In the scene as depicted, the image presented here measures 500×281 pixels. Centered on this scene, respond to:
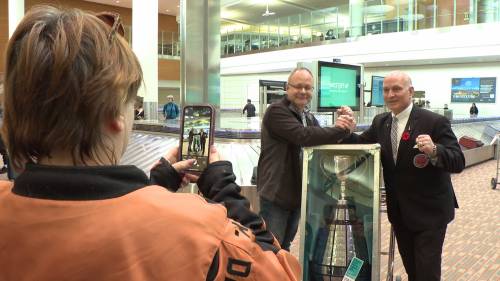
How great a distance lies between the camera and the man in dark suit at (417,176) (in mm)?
3107

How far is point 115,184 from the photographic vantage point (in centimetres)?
79

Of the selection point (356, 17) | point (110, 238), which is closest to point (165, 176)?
point (110, 238)

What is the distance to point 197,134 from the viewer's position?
1587 millimetres

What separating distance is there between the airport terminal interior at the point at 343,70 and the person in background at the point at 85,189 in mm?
198

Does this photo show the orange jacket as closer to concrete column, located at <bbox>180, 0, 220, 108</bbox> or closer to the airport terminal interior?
the airport terminal interior

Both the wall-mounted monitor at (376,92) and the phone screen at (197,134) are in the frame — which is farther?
the wall-mounted monitor at (376,92)

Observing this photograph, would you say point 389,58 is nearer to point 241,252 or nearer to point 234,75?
point 234,75

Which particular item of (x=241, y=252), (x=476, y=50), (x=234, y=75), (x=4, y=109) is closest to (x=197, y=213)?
(x=241, y=252)

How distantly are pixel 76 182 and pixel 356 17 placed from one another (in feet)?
78.0

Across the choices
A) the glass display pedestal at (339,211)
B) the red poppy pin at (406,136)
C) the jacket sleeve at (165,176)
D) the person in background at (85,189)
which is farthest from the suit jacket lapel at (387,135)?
the person in background at (85,189)

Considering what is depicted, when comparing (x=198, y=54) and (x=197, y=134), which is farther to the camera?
(x=198, y=54)

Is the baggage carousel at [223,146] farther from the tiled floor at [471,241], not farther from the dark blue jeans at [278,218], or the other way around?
the dark blue jeans at [278,218]

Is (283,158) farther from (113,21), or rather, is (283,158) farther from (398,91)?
(113,21)

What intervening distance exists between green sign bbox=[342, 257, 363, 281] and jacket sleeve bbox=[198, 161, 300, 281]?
6.53ft
